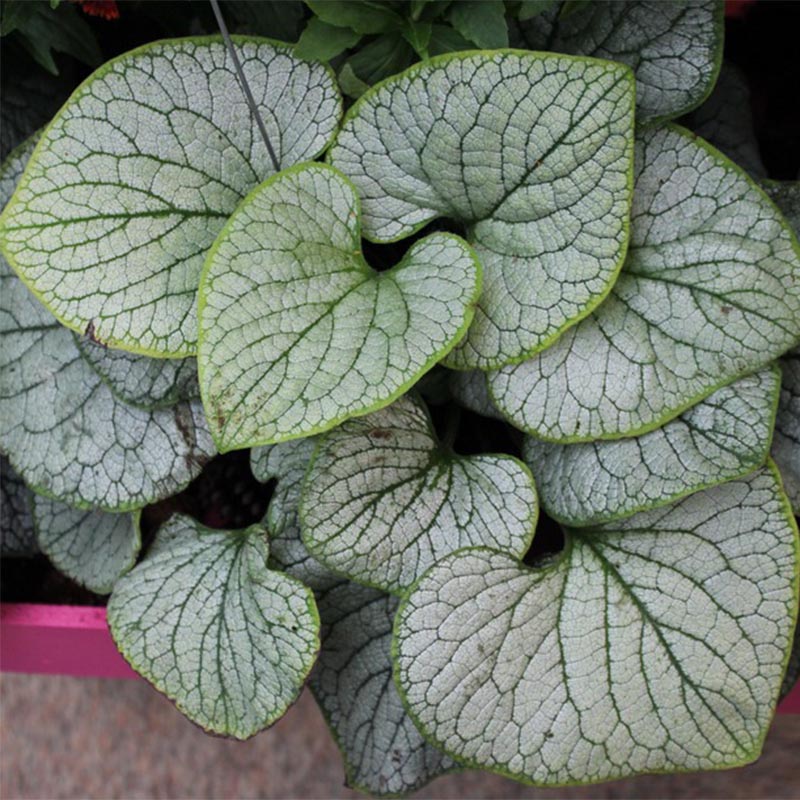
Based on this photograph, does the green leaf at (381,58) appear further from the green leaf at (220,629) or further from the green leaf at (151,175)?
the green leaf at (220,629)

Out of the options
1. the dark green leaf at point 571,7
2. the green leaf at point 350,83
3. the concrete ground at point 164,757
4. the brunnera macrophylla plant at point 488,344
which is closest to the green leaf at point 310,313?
the brunnera macrophylla plant at point 488,344

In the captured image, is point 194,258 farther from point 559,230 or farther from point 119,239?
point 559,230

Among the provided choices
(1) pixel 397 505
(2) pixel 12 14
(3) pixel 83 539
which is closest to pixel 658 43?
(1) pixel 397 505

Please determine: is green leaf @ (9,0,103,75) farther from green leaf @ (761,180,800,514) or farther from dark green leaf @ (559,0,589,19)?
green leaf @ (761,180,800,514)

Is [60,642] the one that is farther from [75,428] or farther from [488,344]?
[488,344]

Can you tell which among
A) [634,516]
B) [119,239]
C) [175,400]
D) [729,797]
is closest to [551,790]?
[729,797]

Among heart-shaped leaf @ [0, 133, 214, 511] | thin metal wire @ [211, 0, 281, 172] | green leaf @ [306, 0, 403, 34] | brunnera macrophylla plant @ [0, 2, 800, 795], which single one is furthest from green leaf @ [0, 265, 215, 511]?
green leaf @ [306, 0, 403, 34]
